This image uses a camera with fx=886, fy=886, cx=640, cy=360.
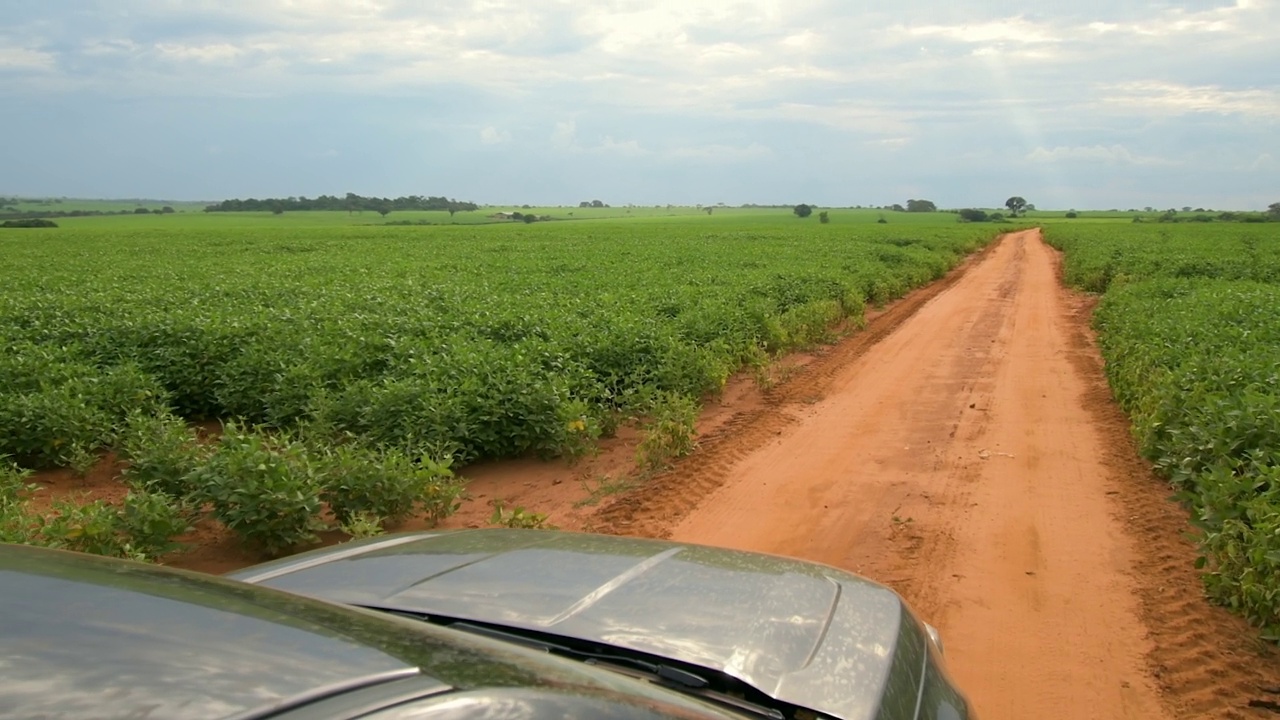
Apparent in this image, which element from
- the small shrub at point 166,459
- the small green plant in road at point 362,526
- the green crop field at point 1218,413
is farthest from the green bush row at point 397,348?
the green crop field at point 1218,413

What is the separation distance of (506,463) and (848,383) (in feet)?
16.9

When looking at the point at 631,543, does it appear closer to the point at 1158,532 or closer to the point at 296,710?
the point at 296,710

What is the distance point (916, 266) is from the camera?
1053 inches

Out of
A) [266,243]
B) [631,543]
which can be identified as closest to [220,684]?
[631,543]

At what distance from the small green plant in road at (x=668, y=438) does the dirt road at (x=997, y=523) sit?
7.7 inches

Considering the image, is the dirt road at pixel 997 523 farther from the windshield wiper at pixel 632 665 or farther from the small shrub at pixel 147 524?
the small shrub at pixel 147 524

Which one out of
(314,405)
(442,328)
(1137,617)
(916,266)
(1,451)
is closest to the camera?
(1137,617)

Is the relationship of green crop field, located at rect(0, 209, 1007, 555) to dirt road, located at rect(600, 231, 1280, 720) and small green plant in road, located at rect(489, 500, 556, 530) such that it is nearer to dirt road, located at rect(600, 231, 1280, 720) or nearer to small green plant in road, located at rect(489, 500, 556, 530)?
small green plant in road, located at rect(489, 500, 556, 530)

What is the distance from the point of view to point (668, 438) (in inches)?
306

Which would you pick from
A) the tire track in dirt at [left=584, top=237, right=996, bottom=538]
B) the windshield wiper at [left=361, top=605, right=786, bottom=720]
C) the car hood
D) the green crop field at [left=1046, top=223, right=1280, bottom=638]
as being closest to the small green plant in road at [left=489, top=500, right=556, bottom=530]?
the tire track in dirt at [left=584, top=237, right=996, bottom=538]

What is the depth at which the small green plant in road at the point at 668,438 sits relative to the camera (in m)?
7.68

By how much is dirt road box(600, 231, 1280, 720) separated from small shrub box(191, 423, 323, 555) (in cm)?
208

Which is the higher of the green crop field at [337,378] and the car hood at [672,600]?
the car hood at [672,600]

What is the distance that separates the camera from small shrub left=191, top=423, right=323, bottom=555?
17.5ft
